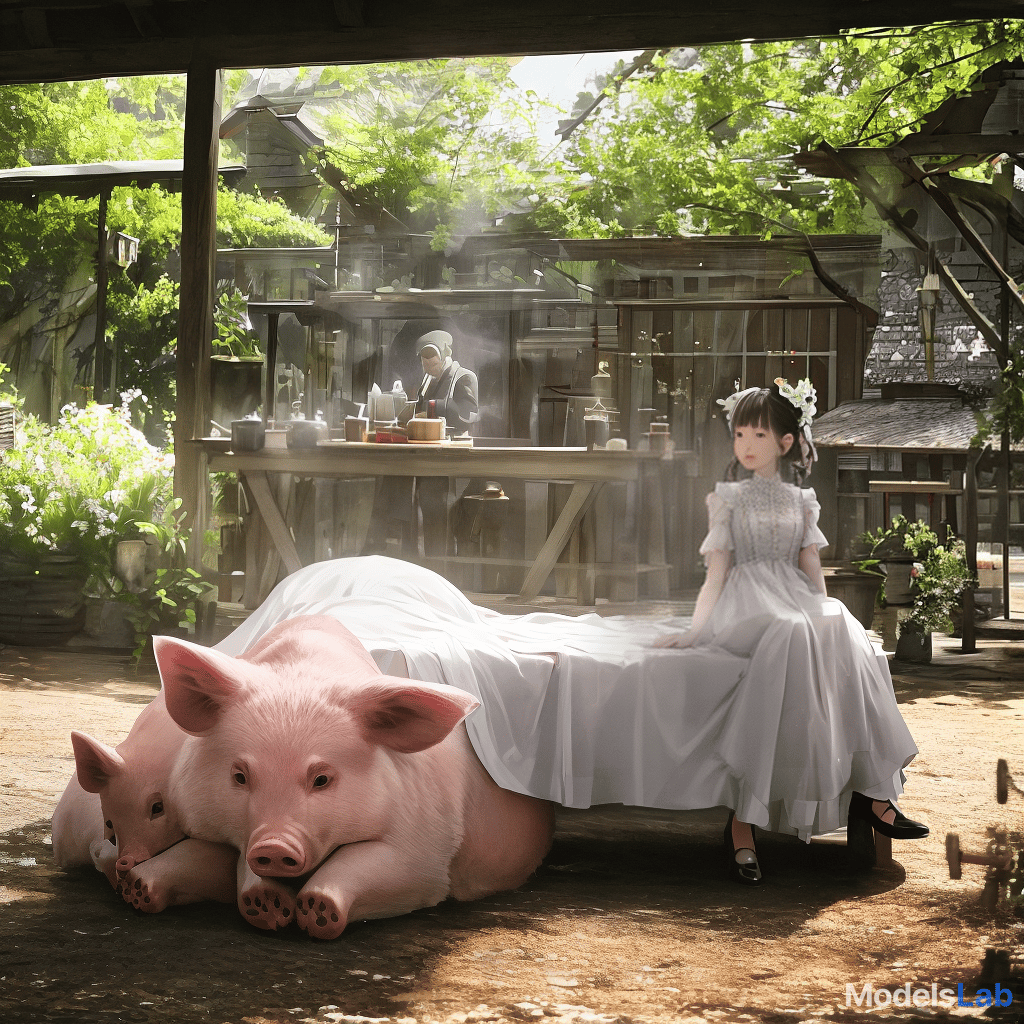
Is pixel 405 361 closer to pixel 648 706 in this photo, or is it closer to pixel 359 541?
pixel 359 541

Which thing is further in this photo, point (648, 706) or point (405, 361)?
point (405, 361)

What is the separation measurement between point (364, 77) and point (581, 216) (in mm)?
4402

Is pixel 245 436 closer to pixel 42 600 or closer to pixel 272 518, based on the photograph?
pixel 272 518

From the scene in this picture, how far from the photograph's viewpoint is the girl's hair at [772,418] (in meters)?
3.50

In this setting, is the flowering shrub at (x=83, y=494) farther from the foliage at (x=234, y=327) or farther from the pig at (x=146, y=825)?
the pig at (x=146, y=825)

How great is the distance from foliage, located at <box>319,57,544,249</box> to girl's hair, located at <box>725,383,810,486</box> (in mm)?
9294

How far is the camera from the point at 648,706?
3.20 m

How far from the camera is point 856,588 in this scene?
722cm

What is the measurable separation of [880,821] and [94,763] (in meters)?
2.25

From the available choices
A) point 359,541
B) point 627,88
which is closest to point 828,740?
point 359,541

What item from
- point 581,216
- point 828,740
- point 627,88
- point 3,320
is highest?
point 627,88

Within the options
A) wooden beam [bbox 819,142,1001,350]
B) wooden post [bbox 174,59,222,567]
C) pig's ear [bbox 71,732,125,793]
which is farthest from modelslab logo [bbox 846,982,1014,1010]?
wooden beam [bbox 819,142,1001,350]

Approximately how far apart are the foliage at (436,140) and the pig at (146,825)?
10.1m

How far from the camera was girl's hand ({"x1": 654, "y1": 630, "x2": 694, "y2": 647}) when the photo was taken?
331 centimetres
